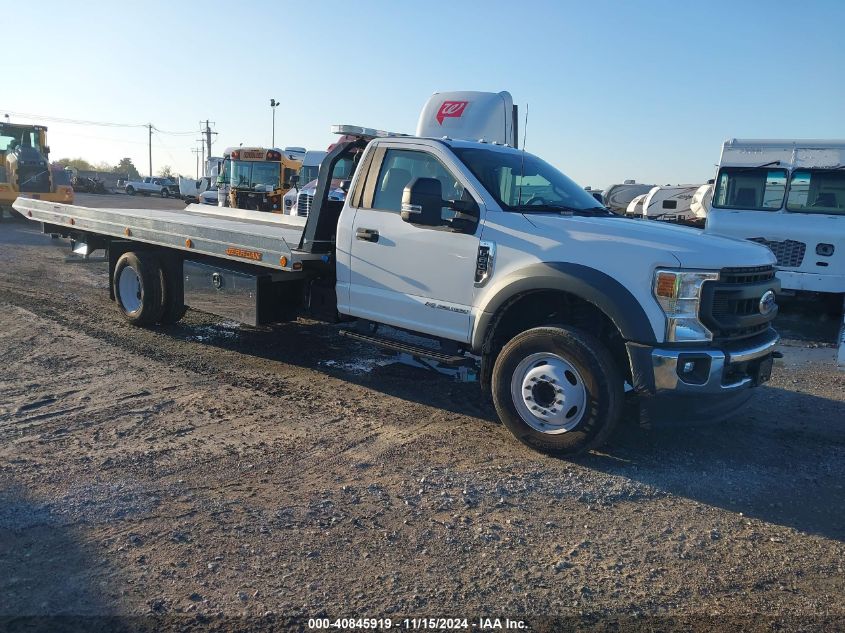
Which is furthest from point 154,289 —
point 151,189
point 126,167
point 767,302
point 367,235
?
point 126,167

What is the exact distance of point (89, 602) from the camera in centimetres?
299

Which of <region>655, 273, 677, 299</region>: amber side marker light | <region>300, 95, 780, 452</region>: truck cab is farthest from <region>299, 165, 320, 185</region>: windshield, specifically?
<region>655, 273, 677, 299</region>: amber side marker light

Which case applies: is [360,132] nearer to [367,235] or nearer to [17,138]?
[367,235]

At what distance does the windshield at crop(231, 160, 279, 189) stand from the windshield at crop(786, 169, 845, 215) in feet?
57.7

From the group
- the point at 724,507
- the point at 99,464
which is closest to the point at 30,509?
the point at 99,464

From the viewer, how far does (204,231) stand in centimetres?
715

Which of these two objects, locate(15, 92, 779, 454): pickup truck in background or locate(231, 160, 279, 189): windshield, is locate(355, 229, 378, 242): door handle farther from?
locate(231, 160, 279, 189): windshield

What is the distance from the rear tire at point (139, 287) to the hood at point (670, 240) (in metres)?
4.89

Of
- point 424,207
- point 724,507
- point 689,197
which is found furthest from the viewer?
point 689,197

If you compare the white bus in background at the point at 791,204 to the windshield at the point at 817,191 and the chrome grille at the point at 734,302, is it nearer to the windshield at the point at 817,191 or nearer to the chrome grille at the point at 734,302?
the windshield at the point at 817,191

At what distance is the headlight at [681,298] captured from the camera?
14.5ft

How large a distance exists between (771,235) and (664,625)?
32.4 ft

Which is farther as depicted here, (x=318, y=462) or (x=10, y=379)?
(x=10, y=379)

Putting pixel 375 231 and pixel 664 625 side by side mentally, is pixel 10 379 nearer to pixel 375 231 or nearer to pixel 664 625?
pixel 375 231
